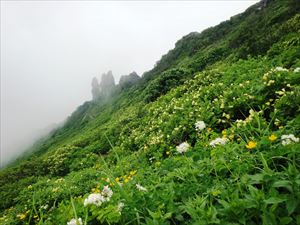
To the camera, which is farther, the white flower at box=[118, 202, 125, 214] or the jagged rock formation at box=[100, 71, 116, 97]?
the jagged rock formation at box=[100, 71, 116, 97]

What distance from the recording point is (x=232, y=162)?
337 cm

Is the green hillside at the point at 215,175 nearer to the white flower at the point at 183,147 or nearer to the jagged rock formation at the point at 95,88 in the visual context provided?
the white flower at the point at 183,147

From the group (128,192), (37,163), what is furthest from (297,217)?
(37,163)

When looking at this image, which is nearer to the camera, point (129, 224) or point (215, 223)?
point (215, 223)

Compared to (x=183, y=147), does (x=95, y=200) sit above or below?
above

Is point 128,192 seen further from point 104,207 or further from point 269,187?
point 269,187

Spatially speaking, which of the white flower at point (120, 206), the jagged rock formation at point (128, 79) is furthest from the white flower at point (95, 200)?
the jagged rock formation at point (128, 79)

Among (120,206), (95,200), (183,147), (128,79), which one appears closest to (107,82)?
(128,79)

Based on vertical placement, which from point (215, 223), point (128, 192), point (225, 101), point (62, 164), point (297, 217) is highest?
point (128, 192)

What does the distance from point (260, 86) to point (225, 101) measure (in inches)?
41.0

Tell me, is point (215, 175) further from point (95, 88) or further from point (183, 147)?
point (95, 88)

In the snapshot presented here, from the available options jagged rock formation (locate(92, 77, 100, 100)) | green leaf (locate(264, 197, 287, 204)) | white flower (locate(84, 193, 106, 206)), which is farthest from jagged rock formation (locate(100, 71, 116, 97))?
green leaf (locate(264, 197, 287, 204))

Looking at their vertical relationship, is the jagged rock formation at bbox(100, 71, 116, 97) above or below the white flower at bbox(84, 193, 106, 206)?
below

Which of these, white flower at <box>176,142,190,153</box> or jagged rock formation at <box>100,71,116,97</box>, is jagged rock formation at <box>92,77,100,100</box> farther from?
white flower at <box>176,142,190,153</box>
